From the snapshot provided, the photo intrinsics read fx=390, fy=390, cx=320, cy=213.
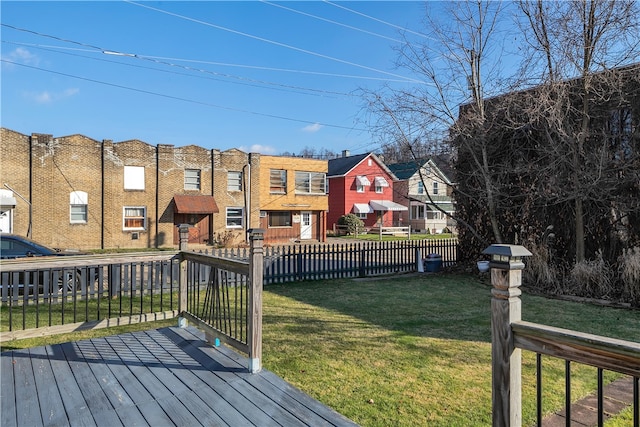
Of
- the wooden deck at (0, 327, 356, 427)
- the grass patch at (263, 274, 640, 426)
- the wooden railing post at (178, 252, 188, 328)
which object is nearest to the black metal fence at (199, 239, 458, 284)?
the grass patch at (263, 274, 640, 426)

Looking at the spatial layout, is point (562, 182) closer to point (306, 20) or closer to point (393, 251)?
point (393, 251)

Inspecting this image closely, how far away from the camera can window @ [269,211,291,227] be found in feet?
80.6

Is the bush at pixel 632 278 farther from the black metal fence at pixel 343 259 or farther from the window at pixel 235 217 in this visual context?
the window at pixel 235 217

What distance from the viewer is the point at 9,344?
463 cm

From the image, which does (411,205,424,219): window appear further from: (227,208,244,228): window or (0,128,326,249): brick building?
(227,208,244,228): window

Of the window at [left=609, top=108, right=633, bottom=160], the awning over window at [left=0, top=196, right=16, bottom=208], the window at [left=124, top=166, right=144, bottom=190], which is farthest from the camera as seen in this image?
the window at [left=124, top=166, right=144, bottom=190]

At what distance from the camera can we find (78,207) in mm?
19031

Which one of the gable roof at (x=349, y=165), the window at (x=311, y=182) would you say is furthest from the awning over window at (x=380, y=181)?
the window at (x=311, y=182)

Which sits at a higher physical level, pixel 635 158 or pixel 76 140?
pixel 76 140

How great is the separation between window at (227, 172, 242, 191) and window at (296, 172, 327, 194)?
12.2 feet

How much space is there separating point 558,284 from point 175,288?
8.51 meters

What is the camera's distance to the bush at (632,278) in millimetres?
7215

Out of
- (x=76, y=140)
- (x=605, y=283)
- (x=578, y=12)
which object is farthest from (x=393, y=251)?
(x=76, y=140)

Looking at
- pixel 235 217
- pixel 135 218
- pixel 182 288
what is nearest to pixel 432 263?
pixel 182 288
